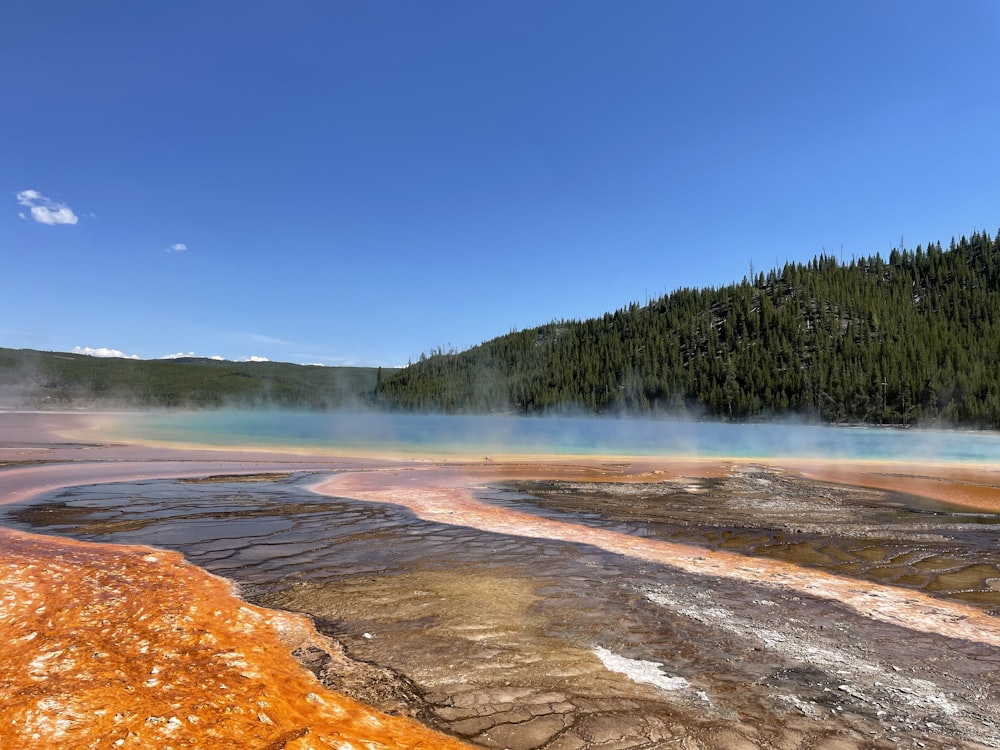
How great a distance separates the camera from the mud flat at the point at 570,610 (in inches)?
222

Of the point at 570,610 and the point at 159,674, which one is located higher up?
the point at 159,674

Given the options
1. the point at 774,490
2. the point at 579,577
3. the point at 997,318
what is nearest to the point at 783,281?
the point at 997,318

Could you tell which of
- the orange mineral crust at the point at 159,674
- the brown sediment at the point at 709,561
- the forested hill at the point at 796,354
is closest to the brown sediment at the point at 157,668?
the orange mineral crust at the point at 159,674

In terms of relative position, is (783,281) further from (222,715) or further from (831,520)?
(222,715)

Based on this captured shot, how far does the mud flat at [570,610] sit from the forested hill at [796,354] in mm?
100282

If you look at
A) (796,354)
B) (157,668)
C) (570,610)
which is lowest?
(570,610)

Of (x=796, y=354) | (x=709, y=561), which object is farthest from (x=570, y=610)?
(x=796, y=354)

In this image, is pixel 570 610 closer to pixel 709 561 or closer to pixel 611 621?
pixel 611 621

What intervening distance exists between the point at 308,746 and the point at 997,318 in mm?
160201

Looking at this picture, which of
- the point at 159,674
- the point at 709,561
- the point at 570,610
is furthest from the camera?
the point at 709,561

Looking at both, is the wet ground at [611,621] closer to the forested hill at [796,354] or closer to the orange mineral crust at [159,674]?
the orange mineral crust at [159,674]

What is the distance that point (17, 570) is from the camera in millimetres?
9852

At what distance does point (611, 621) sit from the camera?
8.45 meters

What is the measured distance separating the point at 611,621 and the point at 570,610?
747mm
